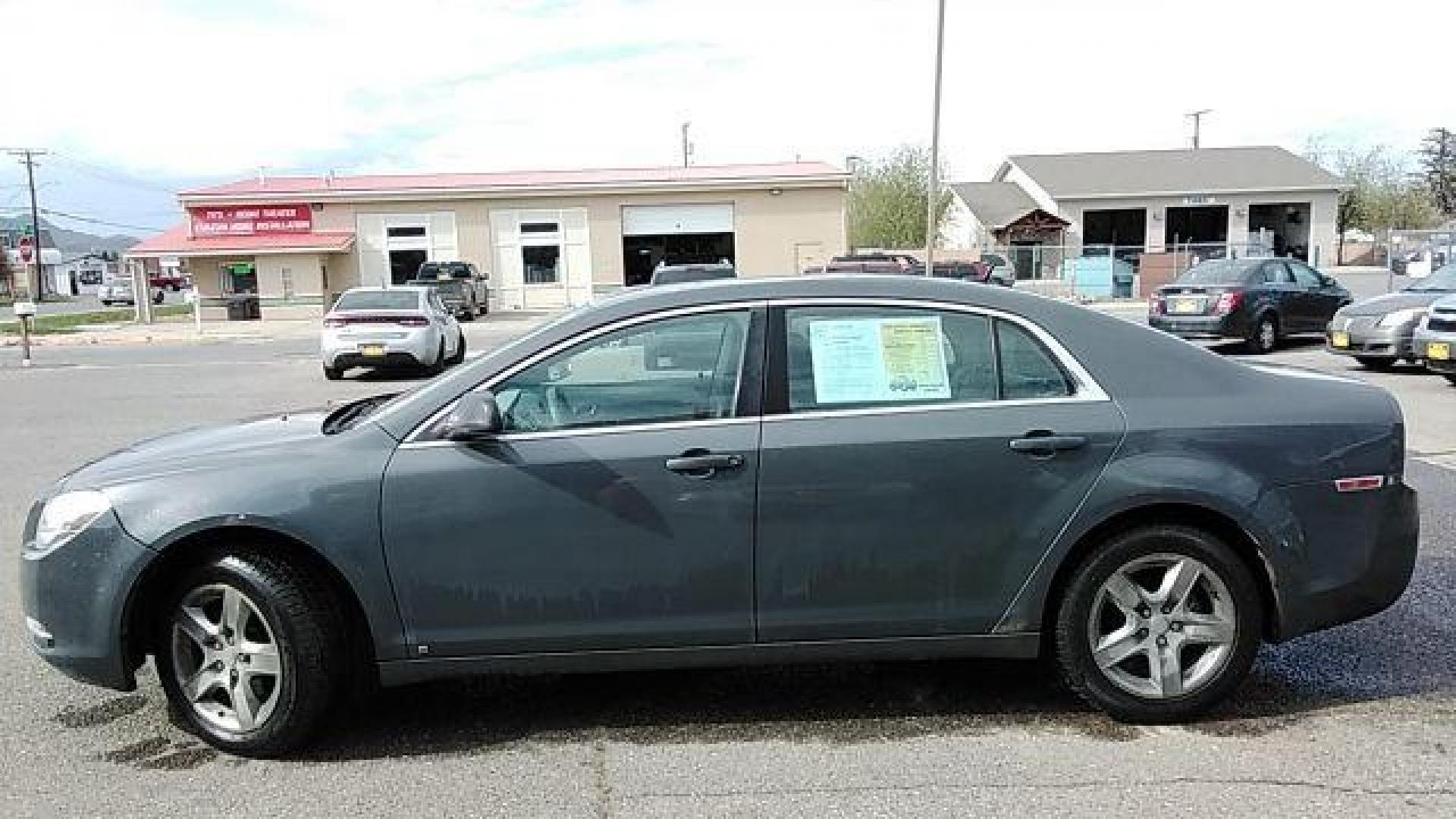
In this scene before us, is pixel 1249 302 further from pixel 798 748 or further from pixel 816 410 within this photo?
pixel 798 748

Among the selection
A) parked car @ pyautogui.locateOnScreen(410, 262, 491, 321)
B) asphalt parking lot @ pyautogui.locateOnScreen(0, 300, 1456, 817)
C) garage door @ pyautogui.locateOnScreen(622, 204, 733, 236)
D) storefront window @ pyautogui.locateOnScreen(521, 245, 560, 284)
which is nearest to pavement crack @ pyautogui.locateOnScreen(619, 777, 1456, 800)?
asphalt parking lot @ pyautogui.locateOnScreen(0, 300, 1456, 817)

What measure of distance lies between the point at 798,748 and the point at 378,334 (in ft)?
47.5

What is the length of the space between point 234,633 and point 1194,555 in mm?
3332

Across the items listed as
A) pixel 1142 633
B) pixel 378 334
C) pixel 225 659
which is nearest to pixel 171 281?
pixel 378 334

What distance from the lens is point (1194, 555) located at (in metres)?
3.95

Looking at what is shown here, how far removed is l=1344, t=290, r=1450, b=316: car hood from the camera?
13.8 meters

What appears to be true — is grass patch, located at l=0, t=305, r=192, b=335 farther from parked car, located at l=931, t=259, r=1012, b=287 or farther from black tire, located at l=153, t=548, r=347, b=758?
black tire, located at l=153, t=548, r=347, b=758

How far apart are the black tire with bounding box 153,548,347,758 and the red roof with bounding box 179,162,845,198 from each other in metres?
37.1

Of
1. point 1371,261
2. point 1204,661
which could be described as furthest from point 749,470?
point 1371,261

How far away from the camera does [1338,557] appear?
158 inches

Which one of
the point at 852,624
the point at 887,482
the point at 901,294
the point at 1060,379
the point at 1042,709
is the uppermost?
the point at 901,294

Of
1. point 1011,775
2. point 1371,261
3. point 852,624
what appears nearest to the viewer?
point 1011,775

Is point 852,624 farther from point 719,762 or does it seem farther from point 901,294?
point 901,294

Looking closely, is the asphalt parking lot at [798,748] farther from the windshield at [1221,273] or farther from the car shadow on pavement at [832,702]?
the windshield at [1221,273]
